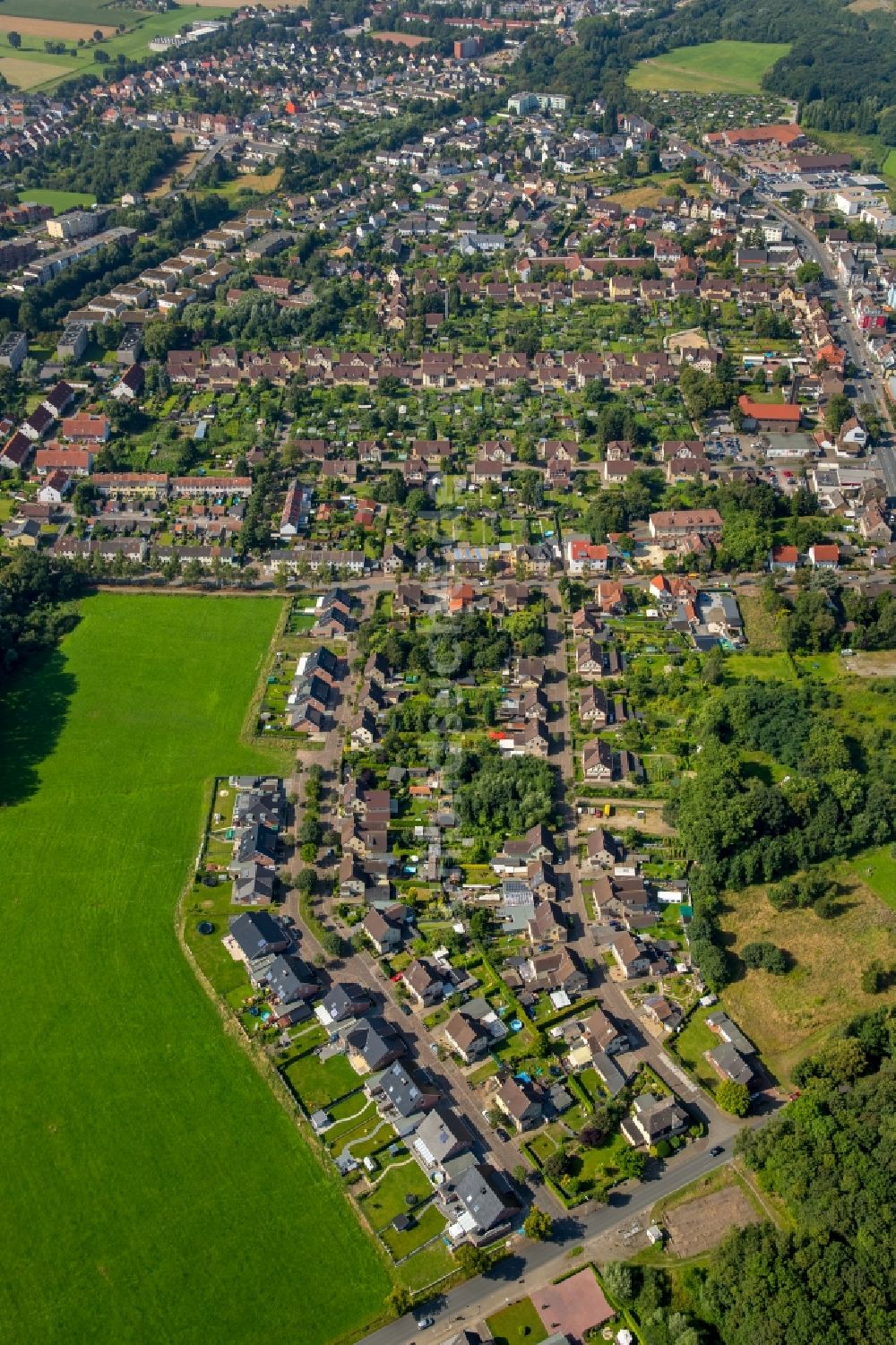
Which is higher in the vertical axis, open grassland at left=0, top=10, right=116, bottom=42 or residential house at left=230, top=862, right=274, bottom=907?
open grassland at left=0, top=10, right=116, bottom=42

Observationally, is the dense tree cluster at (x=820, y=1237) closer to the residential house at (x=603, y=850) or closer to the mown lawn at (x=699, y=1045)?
the mown lawn at (x=699, y=1045)

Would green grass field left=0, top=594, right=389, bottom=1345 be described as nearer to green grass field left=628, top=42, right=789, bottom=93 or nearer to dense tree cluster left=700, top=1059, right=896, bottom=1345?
dense tree cluster left=700, top=1059, right=896, bottom=1345

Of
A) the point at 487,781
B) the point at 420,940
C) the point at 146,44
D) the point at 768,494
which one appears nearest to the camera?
the point at 420,940

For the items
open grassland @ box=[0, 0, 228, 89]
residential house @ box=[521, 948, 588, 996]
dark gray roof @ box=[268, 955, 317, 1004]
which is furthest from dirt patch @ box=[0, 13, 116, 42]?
residential house @ box=[521, 948, 588, 996]

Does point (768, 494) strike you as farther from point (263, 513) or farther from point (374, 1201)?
point (374, 1201)

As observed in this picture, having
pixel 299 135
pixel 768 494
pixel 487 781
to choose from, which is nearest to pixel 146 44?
pixel 299 135

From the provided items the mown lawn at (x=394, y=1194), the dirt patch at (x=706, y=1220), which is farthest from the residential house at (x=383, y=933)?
the dirt patch at (x=706, y=1220)

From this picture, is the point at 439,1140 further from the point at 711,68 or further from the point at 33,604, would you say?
the point at 711,68
